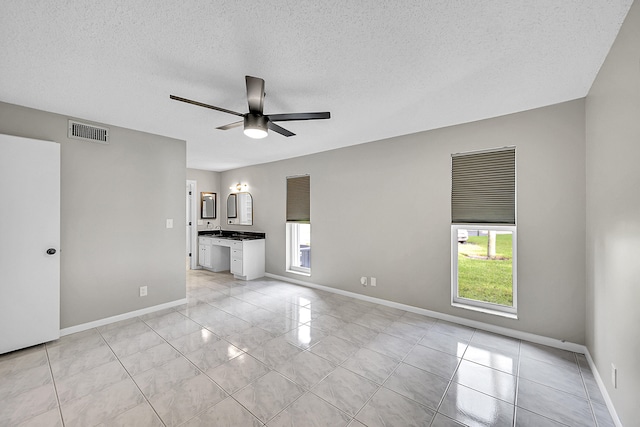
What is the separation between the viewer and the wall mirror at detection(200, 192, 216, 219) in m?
6.66

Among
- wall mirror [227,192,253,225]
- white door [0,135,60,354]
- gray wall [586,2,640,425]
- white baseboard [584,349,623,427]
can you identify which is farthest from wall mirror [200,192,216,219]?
white baseboard [584,349,623,427]

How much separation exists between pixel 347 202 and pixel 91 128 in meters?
3.54

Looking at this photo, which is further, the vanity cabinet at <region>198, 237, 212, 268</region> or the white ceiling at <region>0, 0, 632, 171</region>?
the vanity cabinet at <region>198, 237, 212, 268</region>

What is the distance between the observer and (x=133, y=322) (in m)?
3.33

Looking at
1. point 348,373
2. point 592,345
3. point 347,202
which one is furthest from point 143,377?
point 592,345

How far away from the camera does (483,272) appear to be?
4281mm

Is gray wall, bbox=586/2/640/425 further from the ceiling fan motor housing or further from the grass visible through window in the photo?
the ceiling fan motor housing

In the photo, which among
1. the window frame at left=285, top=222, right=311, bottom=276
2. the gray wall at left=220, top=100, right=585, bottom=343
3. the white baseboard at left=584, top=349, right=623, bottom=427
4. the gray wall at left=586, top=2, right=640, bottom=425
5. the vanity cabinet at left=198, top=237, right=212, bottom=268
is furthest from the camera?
the vanity cabinet at left=198, top=237, right=212, bottom=268

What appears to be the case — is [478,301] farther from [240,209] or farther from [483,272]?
[240,209]

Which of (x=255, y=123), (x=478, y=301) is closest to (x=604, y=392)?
(x=478, y=301)

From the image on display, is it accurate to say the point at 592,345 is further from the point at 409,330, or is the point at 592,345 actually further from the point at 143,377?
the point at 143,377

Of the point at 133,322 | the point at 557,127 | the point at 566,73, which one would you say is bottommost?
the point at 133,322

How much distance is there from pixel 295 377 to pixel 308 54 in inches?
99.6

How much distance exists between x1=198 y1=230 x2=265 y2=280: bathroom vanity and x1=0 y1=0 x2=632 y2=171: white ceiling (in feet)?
10.1
